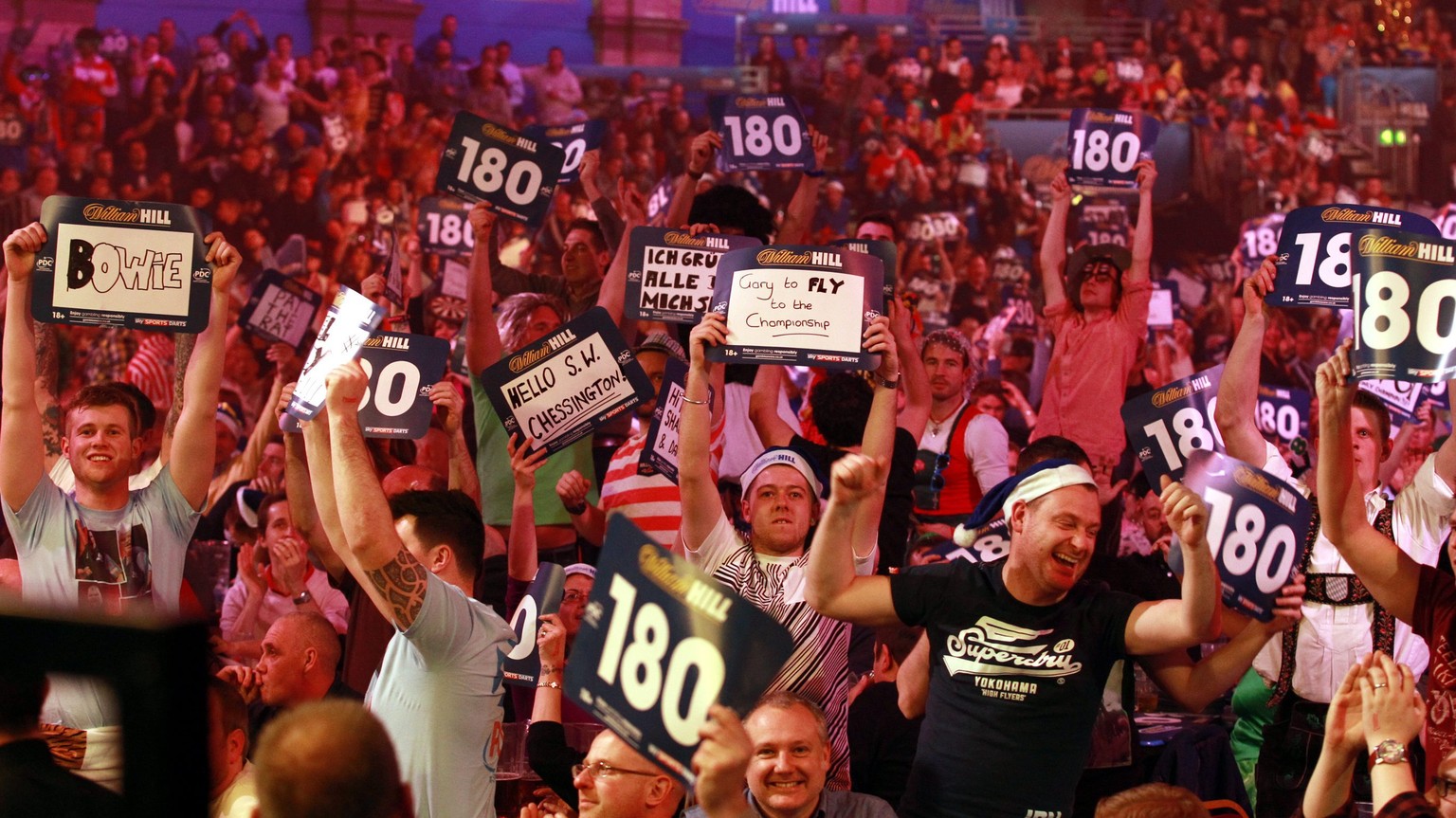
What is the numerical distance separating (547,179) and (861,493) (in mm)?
3488

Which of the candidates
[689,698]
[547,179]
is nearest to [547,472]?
[547,179]

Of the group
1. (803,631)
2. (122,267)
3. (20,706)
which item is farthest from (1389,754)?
(122,267)

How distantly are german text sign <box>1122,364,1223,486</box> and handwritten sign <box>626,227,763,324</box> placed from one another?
1639mm


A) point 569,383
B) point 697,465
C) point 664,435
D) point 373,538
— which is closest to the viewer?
point 373,538

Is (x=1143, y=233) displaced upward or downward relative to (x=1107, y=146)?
downward

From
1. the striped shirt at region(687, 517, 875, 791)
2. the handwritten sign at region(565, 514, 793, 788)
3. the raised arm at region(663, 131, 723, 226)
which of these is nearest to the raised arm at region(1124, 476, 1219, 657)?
the striped shirt at region(687, 517, 875, 791)

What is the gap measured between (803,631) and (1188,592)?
111 centimetres

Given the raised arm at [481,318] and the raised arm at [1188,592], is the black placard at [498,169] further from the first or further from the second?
the raised arm at [1188,592]

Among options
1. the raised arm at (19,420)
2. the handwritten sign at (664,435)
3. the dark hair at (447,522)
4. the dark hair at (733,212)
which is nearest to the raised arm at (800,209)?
the dark hair at (733,212)

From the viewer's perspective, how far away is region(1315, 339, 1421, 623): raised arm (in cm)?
390

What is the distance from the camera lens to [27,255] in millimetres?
4512

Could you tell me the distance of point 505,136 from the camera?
6602 millimetres

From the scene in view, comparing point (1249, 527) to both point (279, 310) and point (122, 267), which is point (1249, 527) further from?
point (279, 310)

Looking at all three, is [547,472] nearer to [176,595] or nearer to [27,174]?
[176,595]
